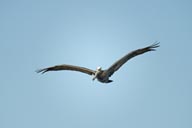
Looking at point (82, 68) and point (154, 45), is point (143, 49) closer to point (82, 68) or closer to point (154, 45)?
point (154, 45)

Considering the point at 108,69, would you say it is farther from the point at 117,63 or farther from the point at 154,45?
the point at 154,45

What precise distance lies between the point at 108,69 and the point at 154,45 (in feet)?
14.9

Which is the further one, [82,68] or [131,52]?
[82,68]

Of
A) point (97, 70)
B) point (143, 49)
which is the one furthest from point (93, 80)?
point (143, 49)

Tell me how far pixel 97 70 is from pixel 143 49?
456 cm

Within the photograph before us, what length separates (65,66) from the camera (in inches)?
2393

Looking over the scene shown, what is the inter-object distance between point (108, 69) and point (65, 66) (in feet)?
14.9

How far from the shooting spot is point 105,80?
Result: 58.6m

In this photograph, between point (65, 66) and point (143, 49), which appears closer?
point (143, 49)

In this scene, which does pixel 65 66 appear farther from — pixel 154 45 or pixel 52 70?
pixel 154 45

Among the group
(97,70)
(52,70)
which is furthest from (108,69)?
(52,70)

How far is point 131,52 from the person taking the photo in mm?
56375

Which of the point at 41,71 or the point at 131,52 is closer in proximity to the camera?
the point at 131,52

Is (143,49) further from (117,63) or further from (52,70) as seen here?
(52,70)
